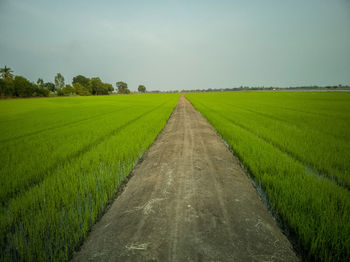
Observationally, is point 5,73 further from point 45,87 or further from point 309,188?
point 309,188

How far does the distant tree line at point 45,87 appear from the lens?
2195 inches

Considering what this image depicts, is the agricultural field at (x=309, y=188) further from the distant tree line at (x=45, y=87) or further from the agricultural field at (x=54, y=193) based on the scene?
the distant tree line at (x=45, y=87)

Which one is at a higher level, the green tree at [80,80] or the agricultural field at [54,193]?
the green tree at [80,80]

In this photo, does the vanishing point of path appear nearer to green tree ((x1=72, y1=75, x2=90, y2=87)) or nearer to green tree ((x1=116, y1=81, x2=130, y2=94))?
green tree ((x1=72, y1=75, x2=90, y2=87))

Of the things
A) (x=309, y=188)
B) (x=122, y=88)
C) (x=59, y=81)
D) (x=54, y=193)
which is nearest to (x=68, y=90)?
(x=59, y=81)

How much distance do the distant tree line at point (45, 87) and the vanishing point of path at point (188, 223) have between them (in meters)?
78.5

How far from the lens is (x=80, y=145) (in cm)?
700

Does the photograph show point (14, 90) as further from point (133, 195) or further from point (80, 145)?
point (133, 195)

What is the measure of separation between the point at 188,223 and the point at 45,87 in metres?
126

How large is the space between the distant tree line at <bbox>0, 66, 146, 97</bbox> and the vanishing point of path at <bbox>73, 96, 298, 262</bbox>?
78.5 m

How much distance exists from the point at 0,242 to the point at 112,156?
3.56 meters

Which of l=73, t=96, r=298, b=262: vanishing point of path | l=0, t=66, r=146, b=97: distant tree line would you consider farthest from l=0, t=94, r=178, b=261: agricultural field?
l=0, t=66, r=146, b=97: distant tree line

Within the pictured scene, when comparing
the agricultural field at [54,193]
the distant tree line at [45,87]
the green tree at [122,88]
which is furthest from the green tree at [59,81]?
the agricultural field at [54,193]

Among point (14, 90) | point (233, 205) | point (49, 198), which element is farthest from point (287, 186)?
point (14, 90)
